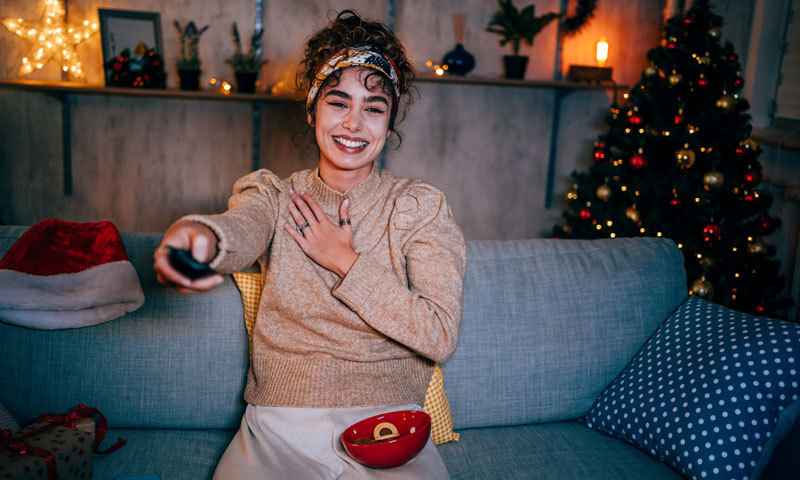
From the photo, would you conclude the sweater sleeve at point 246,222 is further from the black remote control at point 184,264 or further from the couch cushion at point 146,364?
the couch cushion at point 146,364

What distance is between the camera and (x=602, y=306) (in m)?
1.54

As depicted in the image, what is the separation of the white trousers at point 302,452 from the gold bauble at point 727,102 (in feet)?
7.01

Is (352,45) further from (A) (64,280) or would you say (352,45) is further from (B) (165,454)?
(B) (165,454)

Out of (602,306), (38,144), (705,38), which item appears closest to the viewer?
(602,306)

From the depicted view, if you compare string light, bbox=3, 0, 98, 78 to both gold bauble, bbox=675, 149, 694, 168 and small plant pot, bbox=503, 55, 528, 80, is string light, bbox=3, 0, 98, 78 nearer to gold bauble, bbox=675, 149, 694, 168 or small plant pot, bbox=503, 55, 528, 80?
small plant pot, bbox=503, 55, 528, 80

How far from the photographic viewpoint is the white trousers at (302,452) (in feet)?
3.54

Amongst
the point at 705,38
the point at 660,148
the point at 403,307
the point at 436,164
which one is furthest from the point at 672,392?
the point at 436,164

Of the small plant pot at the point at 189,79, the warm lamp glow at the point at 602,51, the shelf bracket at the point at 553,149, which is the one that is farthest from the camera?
the shelf bracket at the point at 553,149

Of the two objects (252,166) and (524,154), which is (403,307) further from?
(524,154)

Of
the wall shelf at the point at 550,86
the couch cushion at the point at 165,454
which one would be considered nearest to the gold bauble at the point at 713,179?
the wall shelf at the point at 550,86

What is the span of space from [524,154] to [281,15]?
67.7 inches

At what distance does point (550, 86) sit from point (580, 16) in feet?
1.78

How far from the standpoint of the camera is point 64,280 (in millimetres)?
1322

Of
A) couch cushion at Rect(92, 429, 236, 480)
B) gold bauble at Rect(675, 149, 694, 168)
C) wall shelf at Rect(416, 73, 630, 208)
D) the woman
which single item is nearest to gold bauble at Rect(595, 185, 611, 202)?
gold bauble at Rect(675, 149, 694, 168)
